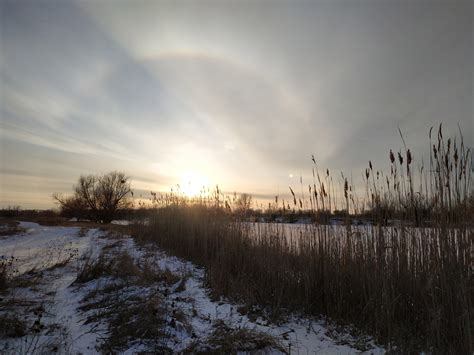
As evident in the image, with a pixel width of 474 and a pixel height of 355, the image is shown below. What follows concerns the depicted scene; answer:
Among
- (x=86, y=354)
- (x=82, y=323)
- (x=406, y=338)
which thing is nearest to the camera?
(x=86, y=354)

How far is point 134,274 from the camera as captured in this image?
428 centimetres

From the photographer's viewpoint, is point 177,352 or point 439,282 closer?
point 177,352

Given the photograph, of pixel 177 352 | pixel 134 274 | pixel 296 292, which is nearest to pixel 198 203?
pixel 134 274

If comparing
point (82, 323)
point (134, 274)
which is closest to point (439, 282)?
point (82, 323)

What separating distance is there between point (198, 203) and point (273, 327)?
A: 5.84m

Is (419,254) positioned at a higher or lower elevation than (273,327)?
higher

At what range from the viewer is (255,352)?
2.17 meters

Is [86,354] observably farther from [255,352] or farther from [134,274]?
[134,274]

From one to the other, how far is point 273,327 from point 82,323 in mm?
1997

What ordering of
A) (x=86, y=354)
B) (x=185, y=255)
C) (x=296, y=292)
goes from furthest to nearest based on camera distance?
(x=185, y=255) < (x=296, y=292) < (x=86, y=354)

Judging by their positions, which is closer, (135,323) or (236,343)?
(236,343)

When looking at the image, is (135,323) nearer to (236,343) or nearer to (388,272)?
(236,343)

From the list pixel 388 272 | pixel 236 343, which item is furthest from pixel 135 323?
pixel 388 272

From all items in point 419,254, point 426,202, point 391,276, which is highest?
point 426,202
